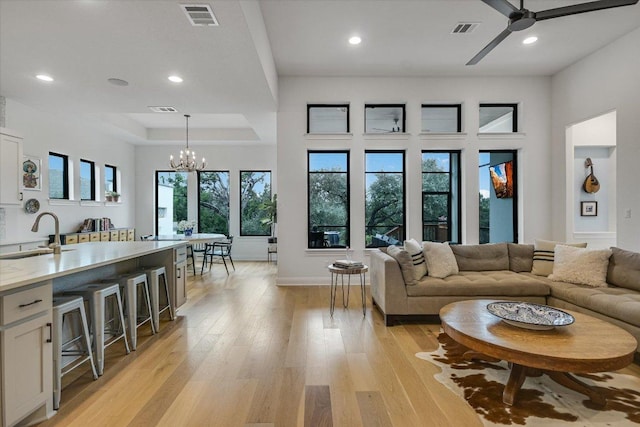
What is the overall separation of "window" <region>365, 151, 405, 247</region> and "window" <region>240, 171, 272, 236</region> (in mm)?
3841

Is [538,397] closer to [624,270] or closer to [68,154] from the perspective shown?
[624,270]

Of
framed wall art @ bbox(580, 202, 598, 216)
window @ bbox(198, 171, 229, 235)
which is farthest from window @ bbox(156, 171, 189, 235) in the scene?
framed wall art @ bbox(580, 202, 598, 216)

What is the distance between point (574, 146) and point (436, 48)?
317cm

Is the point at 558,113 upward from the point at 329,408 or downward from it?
upward

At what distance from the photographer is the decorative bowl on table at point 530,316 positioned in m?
2.32

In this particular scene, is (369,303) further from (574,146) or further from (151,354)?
(574,146)

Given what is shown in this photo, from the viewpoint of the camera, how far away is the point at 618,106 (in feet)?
15.0

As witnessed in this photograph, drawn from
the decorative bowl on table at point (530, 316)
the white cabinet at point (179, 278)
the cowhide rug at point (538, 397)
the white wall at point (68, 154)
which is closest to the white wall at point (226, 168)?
the white wall at point (68, 154)

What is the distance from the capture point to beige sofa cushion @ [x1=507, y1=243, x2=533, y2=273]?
4.32 metres

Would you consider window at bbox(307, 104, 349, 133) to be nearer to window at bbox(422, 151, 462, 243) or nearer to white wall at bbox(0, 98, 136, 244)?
window at bbox(422, 151, 462, 243)

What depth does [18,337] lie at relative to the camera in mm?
1863

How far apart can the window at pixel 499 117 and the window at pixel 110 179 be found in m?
8.03

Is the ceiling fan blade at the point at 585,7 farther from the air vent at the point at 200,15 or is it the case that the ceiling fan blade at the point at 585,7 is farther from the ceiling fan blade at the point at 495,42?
the air vent at the point at 200,15

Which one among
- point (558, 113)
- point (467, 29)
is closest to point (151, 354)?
point (467, 29)
